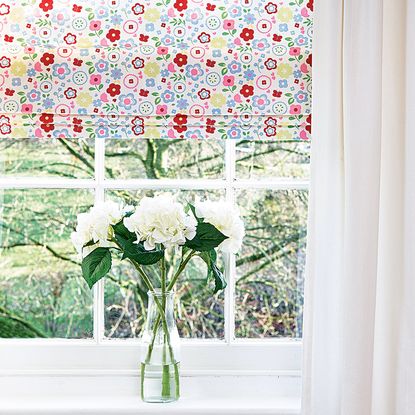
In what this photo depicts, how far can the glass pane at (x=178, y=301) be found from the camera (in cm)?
224

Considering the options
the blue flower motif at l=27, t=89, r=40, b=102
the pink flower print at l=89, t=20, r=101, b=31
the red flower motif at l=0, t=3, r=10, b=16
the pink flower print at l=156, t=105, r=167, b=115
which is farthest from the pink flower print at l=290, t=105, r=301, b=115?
the red flower motif at l=0, t=3, r=10, b=16

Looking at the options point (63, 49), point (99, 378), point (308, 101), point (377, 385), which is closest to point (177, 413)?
point (99, 378)

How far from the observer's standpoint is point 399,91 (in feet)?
5.74

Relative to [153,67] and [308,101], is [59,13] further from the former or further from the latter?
[308,101]

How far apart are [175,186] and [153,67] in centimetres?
37

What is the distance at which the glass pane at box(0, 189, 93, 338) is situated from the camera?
2242mm

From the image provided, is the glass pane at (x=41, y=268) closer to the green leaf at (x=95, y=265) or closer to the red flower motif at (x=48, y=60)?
the green leaf at (x=95, y=265)

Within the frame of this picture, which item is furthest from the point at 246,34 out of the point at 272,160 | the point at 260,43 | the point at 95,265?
the point at 95,265

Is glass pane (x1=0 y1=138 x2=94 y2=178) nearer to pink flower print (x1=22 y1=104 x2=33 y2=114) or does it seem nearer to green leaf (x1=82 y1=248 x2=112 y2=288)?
pink flower print (x1=22 y1=104 x2=33 y2=114)

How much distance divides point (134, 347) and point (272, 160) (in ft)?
2.35

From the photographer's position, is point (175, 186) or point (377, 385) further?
point (175, 186)

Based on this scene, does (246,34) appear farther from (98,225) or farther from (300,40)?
(98,225)

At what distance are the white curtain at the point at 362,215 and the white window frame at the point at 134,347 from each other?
307 millimetres

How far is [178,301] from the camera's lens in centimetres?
225
